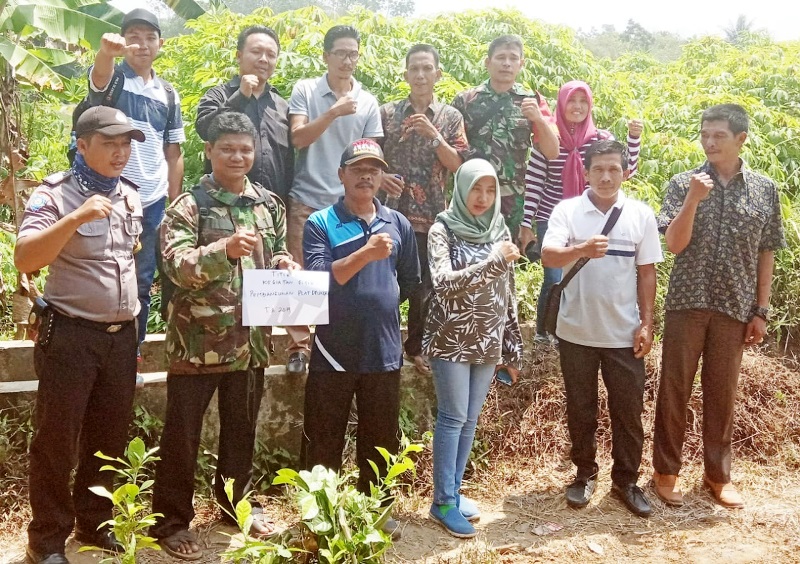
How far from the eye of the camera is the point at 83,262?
10.4 feet

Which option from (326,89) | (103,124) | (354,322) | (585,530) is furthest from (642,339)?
(103,124)

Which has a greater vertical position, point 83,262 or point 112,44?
point 112,44

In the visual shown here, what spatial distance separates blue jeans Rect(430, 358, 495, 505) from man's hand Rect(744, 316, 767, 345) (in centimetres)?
161

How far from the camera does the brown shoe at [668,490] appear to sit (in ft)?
14.4

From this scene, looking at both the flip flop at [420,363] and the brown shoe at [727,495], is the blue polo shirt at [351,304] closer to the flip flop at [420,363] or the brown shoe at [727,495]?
the flip flop at [420,363]

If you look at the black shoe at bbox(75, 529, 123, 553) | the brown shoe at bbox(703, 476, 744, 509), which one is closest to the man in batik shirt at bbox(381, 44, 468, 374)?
the brown shoe at bbox(703, 476, 744, 509)

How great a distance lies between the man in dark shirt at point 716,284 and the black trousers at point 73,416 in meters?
2.94

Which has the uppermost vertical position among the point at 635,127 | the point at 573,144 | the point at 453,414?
the point at 635,127

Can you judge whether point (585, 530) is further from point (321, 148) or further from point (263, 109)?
point (263, 109)

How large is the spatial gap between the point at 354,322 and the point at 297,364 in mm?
988

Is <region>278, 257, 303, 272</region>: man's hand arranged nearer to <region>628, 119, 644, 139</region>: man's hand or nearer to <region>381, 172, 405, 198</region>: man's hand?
<region>381, 172, 405, 198</region>: man's hand

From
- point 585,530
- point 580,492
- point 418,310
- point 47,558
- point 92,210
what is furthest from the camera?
point 418,310

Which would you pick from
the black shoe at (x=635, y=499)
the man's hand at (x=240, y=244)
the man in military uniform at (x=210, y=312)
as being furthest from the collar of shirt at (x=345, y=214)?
the black shoe at (x=635, y=499)

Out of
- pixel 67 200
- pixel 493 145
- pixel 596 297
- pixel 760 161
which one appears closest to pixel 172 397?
pixel 67 200
